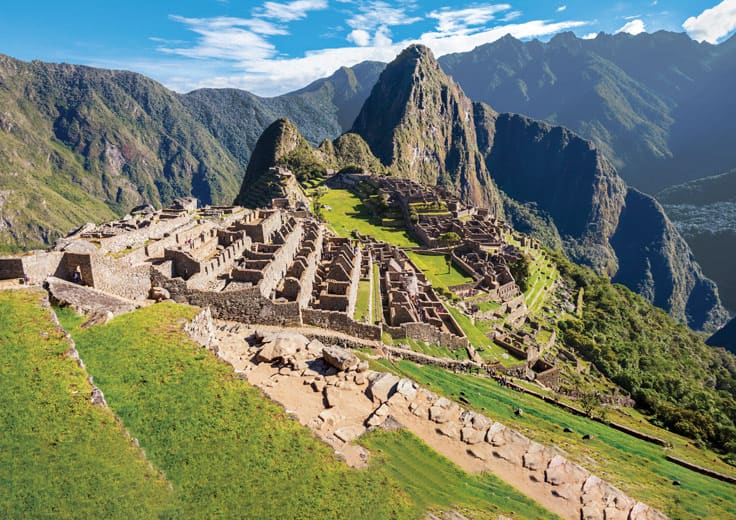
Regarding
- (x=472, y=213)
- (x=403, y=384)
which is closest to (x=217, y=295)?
(x=403, y=384)

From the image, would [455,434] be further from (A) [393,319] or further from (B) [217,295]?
(A) [393,319]

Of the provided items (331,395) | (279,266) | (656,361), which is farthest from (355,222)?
(331,395)

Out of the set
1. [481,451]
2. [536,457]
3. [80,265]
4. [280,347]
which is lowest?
[536,457]

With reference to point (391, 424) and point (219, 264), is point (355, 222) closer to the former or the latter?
point (219, 264)

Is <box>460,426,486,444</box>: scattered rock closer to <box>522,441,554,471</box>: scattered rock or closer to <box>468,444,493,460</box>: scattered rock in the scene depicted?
<box>468,444,493,460</box>: scattered rock

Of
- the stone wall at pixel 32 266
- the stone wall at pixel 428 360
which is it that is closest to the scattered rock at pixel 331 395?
the stone wall at pixel 428 360

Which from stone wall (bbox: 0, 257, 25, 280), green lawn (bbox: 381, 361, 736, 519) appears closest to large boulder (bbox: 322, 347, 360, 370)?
green lawn (bbox: 381, 361, 736, 519)
